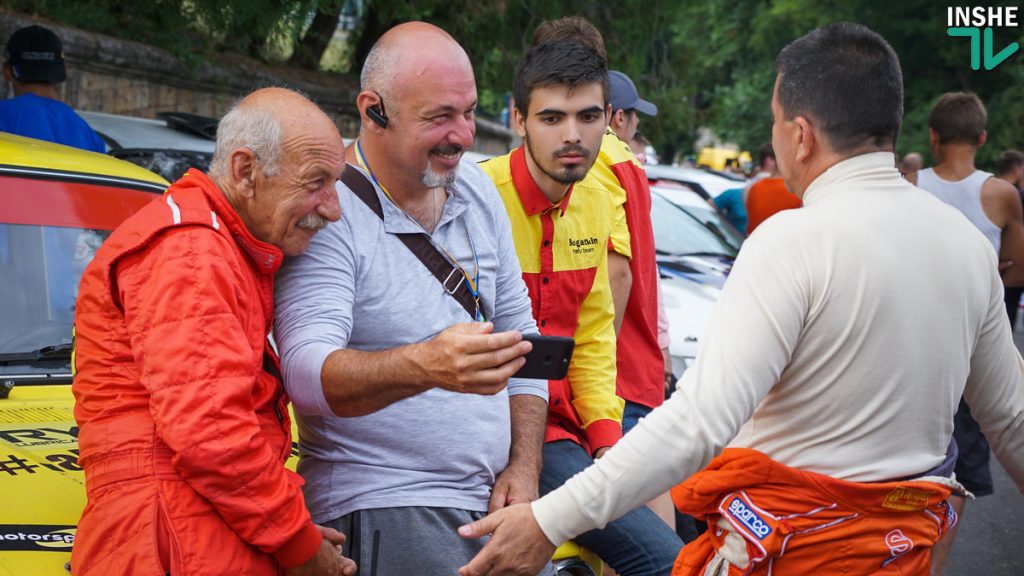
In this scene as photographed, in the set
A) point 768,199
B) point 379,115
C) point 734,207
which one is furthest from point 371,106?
point 734,207

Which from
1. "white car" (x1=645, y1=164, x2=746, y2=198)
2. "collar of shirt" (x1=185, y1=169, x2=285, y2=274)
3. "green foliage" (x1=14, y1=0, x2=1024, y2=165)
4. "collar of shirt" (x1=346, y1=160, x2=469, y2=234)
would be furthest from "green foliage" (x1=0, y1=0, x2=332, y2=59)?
"collar of shirt" (x1=185, y1=169, x2=285, y2=274)

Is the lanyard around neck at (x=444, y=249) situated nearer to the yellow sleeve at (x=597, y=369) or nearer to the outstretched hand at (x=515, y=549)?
the outstretched hand at (x=515, y=549)

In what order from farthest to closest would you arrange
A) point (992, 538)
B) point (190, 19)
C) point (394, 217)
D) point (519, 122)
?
point (190, 19)
point (992, 538)
point (519, 122)
point (394, 217)

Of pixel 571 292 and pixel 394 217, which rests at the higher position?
pixel 394 217

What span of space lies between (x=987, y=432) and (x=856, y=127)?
88 cm

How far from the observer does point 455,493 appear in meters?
2.73

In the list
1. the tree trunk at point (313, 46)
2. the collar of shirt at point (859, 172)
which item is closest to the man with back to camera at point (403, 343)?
the collar of shirt at point (859, 172)

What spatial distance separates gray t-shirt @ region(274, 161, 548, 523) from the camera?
256cm

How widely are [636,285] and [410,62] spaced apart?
61.5 inches

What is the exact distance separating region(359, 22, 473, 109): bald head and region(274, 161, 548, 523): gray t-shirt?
23 cm

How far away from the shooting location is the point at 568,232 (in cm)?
361

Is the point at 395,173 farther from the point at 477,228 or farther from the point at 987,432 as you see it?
the point at 987,432

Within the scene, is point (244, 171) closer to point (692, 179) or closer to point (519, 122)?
point (519, 122)

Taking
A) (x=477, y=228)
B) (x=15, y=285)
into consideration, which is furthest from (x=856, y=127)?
(x=15, y=285)
